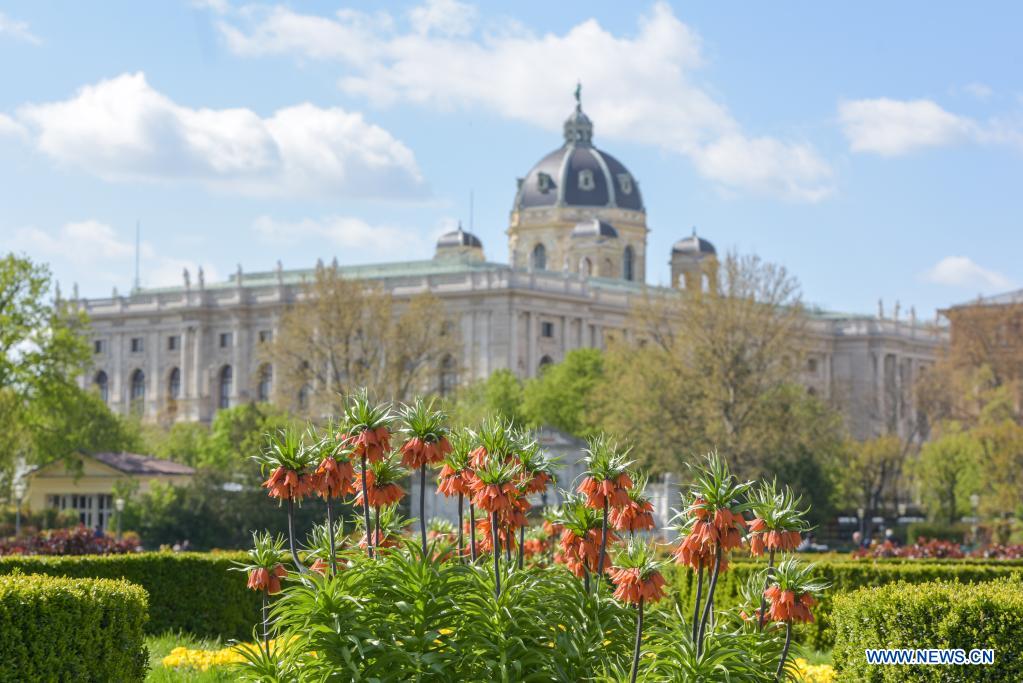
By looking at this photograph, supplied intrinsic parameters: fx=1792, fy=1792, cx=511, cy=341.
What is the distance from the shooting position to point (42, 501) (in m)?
69.0

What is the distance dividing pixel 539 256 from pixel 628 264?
810 cm

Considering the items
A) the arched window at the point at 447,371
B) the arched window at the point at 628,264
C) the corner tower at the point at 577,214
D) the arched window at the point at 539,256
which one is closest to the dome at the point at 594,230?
the corner tower at the point at 577,214

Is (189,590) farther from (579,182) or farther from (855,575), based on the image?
(579,182)

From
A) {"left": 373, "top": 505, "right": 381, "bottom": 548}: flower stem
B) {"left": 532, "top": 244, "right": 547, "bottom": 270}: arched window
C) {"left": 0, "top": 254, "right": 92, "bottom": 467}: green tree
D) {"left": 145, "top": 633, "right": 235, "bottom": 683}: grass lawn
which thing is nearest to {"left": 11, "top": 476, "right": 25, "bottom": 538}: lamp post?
{"left": 0, "top": 254, "right": 92, "bottom": 467}: green tree

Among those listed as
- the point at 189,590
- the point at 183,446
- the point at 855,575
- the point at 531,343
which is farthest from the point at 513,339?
the point at 189,590

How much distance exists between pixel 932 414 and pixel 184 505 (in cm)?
5579

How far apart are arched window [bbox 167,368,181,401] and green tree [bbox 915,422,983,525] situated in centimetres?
7584

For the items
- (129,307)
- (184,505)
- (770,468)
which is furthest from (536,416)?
(129,307)

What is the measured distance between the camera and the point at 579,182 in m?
164

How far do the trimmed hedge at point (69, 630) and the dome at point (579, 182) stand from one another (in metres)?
146

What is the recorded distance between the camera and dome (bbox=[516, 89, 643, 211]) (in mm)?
162875

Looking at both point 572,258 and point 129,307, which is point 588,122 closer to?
point 572,258

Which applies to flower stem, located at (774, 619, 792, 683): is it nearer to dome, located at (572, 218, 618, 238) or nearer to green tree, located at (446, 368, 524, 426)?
green tree, located at (446, 368, 524, 426)

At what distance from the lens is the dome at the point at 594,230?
157m
